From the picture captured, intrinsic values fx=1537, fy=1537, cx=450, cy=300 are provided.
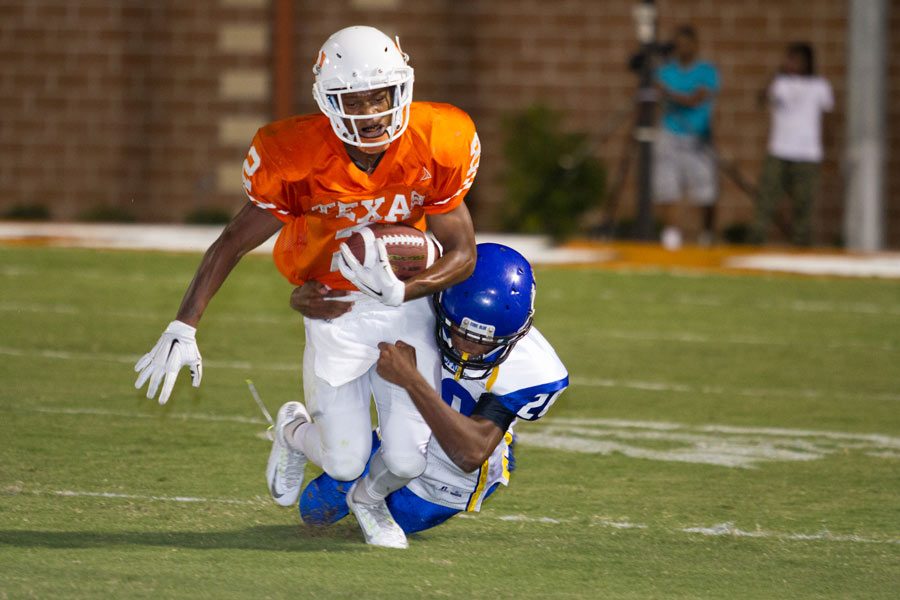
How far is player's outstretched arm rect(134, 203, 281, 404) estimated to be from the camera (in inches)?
156

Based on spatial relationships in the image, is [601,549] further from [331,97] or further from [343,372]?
[331,97]

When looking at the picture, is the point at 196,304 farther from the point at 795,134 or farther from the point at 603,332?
the point at 795,134

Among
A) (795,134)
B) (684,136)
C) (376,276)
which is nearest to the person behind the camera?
(376,276)

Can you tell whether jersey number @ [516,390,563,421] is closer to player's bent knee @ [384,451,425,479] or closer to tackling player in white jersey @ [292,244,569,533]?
tackling player in white jersey @ [292,244,569,533]

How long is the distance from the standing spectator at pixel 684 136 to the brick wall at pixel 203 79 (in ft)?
5.26

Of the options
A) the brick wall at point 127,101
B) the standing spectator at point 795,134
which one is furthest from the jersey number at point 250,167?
the brick wall at point 127,101

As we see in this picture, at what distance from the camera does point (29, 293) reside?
350 inches

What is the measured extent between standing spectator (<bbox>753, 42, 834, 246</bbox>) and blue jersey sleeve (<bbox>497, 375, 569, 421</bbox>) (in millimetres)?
7794

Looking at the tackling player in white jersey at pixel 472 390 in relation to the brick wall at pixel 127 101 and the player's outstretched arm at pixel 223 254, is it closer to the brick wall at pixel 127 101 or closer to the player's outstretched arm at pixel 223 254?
the player's outstretched arm at pixel 223 254

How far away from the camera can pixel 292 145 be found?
415cm

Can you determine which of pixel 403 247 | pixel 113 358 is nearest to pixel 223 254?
pixel 403 247

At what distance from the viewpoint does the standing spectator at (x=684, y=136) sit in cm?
1140

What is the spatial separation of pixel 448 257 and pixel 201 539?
977mm

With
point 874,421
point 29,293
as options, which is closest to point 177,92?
point 29,293
